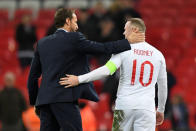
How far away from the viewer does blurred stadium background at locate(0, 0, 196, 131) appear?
14.3 metres

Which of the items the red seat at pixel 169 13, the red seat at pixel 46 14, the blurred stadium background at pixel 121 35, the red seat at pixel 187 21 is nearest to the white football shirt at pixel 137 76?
the blurred stadium background at pixel 121 35

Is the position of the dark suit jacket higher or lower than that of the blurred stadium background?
higher

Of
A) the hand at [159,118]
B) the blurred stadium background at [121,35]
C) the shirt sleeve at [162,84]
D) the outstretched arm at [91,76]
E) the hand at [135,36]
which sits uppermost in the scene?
the hand at [135,36]

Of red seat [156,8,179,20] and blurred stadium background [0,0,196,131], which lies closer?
blurred stadium background [0,0,196,131]

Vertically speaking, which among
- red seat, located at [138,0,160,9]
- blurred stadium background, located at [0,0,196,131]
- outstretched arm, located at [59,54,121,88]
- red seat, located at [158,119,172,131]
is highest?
outstretched arm, located at [59,54,121,88]

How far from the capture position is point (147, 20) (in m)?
18.6

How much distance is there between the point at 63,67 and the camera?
7.09 meters

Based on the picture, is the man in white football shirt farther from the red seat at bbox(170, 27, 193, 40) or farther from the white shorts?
the red seat at bbox(170, 27, 193, 40)

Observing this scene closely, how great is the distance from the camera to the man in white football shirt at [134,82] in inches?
278

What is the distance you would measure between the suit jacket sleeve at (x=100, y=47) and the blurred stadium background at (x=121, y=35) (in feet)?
18.2

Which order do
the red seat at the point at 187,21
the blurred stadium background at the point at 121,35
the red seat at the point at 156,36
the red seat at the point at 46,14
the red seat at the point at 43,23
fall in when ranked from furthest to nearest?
the red seat at the point at 46,14 < the red seat at the point at 43,23 < the red seat at the point at 187,21 < the red seat at the point at 156,36 < the blurred stadium background at the point at 121,35

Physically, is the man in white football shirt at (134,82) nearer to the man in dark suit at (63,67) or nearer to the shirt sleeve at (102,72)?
the shirt sleeve at (102,72)

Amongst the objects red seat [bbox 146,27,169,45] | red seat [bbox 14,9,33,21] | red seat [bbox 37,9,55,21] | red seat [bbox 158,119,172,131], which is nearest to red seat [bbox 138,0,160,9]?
red seat [bbox 146,27,169,45]

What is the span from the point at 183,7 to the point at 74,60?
11895 mm
